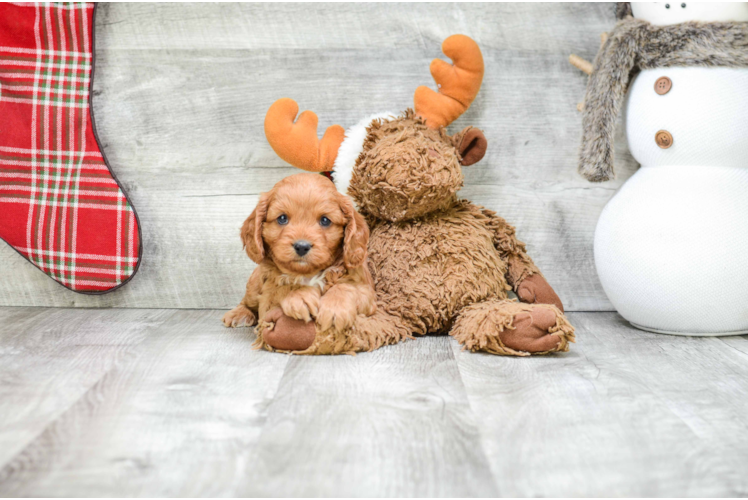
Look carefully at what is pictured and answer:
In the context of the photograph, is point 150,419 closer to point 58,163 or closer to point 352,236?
point 352,236

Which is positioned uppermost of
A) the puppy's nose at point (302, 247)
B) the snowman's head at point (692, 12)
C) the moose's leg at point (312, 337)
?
the snowman's head at point (692, 12)

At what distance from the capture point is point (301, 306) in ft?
4.09

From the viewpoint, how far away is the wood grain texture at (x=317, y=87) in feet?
5.51

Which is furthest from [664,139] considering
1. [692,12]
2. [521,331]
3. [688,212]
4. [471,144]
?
[521,331]

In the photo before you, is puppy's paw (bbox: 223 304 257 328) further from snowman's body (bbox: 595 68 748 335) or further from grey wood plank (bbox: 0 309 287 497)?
snowman's body (bbox: 595 68 748 335)

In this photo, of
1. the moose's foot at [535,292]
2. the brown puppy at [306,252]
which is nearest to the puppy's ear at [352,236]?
the brown puppy at [306,252]

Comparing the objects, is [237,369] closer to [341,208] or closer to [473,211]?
[341,208]

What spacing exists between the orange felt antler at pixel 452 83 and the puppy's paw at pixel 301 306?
0.54 metres

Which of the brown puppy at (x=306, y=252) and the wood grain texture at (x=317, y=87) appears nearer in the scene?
the brown puppy at (x=306, y=252)

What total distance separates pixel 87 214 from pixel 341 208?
0.79 meters

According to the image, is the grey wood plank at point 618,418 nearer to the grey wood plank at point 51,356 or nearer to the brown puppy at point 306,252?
the brown puppy at point 306,252

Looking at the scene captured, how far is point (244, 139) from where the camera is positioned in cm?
169

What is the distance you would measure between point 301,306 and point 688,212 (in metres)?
0.88

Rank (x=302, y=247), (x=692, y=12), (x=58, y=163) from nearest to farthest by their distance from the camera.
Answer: (x=302, y=247), (x=692, y=12), (x=58, y=163)
